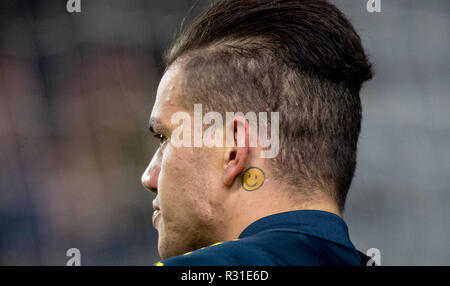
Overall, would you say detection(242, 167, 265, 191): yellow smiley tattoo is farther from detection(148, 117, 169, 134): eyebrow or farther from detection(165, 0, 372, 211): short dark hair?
detection(148, 117, 169, 134): eyebrow

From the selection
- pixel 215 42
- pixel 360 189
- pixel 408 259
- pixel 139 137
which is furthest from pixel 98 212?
pixel 215 42

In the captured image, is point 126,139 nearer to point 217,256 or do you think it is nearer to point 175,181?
point 175,181

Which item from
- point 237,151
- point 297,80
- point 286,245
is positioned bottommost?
point 286,245

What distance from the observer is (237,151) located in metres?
1.11

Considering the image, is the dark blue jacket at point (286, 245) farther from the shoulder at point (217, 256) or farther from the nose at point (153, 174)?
the nose at point (153, 174)

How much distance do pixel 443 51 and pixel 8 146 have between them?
3.41 meters

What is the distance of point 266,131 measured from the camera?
3.74 ft

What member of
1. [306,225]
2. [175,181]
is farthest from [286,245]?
[175,181]

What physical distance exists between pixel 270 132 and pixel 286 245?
9.7 inches

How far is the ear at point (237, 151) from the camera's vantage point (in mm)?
1109

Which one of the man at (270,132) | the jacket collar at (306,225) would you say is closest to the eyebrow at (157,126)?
the man at (270,132)

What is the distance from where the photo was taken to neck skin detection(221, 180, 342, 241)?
111 centimetres

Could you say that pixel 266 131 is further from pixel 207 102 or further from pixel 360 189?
pixel 360 189

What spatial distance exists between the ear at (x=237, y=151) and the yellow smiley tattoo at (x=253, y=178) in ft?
0.05
